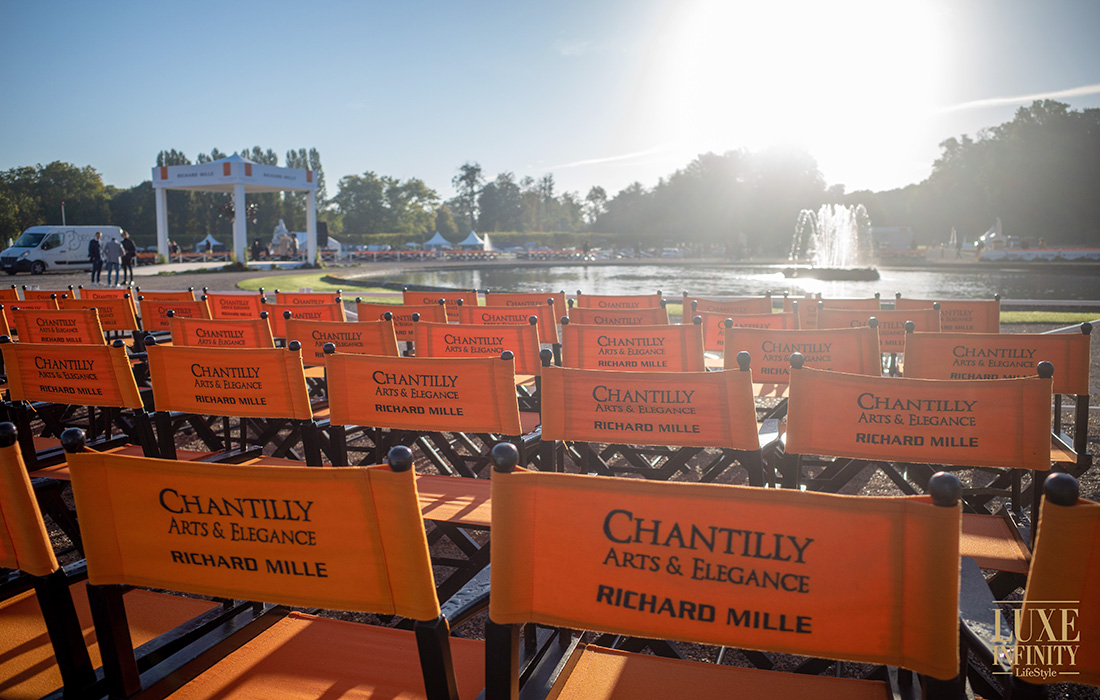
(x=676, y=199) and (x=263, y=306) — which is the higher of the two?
(x=676, y=199)

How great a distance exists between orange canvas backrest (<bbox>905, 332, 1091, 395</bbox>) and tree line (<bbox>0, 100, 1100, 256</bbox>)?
54.7m

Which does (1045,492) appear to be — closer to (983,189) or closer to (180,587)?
(180,587)

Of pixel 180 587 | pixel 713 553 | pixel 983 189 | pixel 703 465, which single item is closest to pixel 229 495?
pixel 180 587

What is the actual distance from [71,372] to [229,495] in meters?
2.39

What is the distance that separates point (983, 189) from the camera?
183 feet

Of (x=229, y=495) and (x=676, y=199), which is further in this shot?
(x=676, y=199)

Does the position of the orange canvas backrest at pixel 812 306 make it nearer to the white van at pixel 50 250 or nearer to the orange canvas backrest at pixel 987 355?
the orange canvas backrest at pixel 987 355

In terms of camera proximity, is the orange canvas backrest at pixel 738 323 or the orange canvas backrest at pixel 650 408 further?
the orange canvas backrest at pixel 738 323

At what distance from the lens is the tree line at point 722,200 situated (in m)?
51.1

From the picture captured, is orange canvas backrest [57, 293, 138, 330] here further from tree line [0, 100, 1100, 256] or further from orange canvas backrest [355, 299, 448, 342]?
tree line [0, 100, 1100, 256]

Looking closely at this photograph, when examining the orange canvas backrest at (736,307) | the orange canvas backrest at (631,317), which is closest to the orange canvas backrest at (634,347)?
the orange canvas backrest at (631,317)

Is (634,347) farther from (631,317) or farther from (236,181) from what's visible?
(236,181)

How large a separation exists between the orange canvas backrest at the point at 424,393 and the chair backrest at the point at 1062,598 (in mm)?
1841

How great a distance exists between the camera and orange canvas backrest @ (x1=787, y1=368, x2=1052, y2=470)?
225cm
